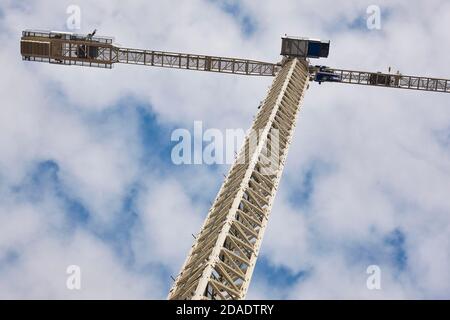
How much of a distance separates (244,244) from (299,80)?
58.6 metres

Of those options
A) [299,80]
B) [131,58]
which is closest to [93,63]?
[131,58]

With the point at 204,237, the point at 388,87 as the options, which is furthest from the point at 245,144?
the point at 388,87

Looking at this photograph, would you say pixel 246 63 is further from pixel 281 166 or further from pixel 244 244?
pixel 244 244

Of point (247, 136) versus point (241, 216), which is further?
point (247, 136)

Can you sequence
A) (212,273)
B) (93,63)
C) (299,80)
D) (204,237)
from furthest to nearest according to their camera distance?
(93,63) → (299,80) → (204,237) → (212,273)

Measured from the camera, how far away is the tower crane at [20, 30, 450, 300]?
204ft

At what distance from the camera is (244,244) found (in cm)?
6669

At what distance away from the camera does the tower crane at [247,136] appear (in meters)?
62.2

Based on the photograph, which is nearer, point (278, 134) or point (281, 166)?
point (281, 166)

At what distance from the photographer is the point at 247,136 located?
9306 cm
